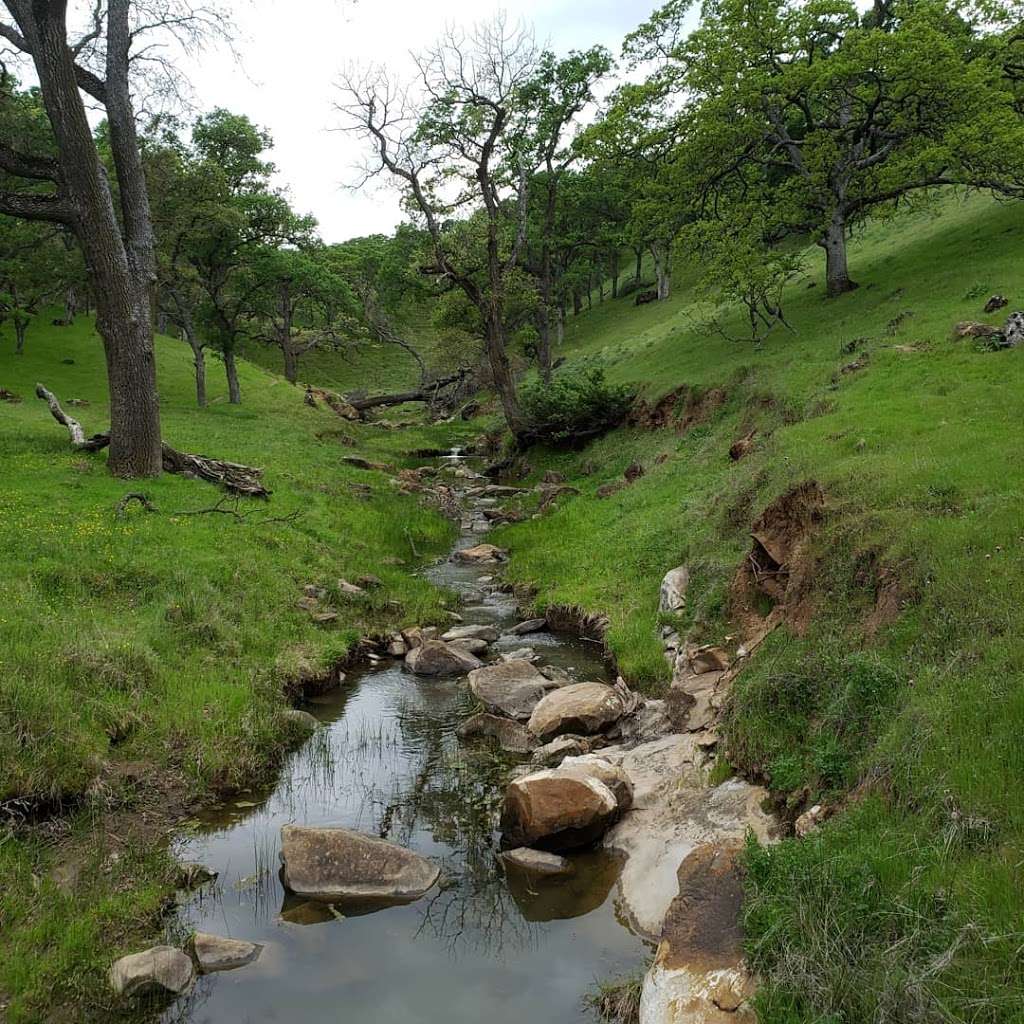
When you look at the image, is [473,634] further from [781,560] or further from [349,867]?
[349,867]

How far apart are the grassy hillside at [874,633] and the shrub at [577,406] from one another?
22.8ft

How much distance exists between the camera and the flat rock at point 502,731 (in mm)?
10117

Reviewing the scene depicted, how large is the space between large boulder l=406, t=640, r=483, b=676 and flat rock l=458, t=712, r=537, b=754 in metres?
1.97

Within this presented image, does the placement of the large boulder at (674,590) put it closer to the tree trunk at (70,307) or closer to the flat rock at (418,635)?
the flat rock at (418,635)

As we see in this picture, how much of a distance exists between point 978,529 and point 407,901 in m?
7.06

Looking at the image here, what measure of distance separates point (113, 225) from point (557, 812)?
16.9 m

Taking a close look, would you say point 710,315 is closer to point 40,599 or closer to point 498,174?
point 498,174

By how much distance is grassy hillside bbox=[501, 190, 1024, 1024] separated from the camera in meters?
4.71

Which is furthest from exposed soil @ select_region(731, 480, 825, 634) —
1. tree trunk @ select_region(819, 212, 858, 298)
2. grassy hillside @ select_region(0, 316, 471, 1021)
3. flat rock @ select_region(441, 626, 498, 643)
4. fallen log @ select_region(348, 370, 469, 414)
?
fallen log @ select_region(348, 370, 469, 414)

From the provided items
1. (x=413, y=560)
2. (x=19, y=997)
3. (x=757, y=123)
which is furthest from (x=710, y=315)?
(x=19, y=997)

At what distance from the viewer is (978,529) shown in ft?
27.3

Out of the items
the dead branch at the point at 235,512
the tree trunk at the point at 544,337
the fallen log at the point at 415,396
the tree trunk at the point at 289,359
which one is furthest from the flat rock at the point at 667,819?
the tree trunk at the point at 289,359

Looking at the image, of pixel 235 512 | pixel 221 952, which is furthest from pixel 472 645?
pixel 221 952

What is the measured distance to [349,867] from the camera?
7348mm
